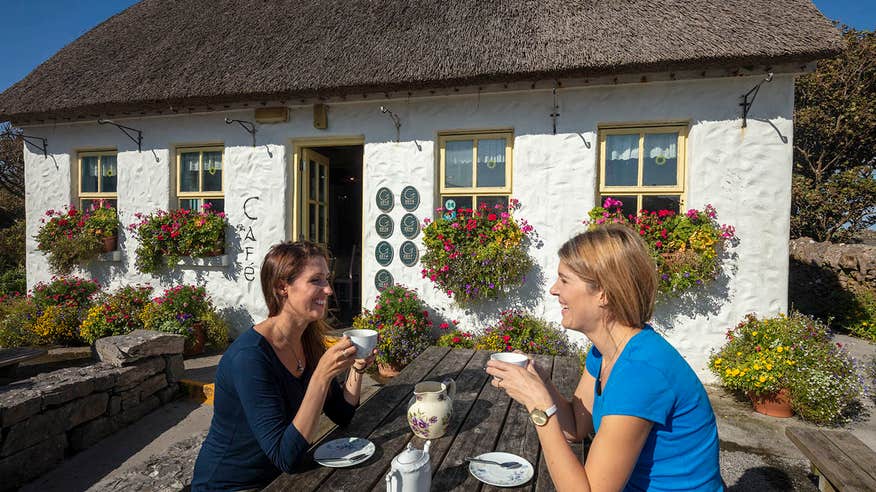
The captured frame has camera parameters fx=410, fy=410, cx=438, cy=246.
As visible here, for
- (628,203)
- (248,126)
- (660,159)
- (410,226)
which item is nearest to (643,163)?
(660,159)

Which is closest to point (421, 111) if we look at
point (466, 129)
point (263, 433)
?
point (466, 129)

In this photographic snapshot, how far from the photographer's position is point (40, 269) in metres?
6.17

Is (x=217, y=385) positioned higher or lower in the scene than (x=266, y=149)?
lower

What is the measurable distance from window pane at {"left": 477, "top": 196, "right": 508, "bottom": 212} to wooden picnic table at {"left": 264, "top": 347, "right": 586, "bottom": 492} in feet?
A: 8.10

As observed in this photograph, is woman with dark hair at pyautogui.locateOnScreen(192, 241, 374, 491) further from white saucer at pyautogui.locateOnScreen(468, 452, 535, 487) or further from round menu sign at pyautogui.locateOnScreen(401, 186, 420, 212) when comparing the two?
round menu sign at pyautogui.locateOnScreen(401, 186, 420, 212)

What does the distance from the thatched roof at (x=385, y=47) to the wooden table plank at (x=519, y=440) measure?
3.47 m

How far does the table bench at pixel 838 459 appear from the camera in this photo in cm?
197

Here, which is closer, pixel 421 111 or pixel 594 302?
pixel 594 302

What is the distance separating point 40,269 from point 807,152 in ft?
48.3

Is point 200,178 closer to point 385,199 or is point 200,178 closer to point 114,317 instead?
point 114,317

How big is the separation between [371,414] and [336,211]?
6.85 m

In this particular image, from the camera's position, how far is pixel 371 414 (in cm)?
186

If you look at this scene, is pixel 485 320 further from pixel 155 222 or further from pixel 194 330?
pixel 155 222

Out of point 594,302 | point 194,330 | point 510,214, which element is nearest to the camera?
point 594,302
